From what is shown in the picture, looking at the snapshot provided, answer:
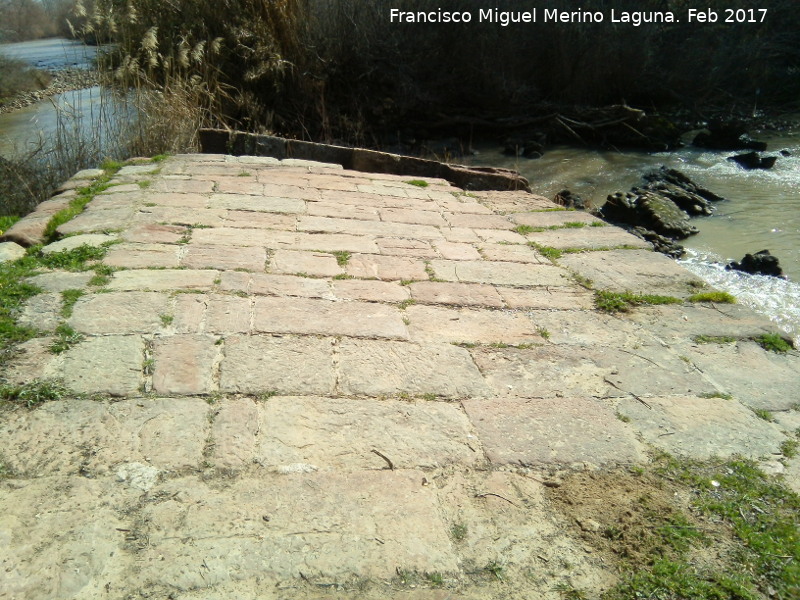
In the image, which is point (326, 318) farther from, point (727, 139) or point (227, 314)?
point (727, 139)

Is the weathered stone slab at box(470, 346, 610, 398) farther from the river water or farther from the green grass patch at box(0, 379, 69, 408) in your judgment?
the river water

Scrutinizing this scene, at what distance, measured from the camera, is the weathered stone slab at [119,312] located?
263cm

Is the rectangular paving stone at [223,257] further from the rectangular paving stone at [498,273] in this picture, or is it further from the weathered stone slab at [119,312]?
the rectangular paving stone at [498,273]

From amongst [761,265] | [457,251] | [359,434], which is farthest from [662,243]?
[359,434]

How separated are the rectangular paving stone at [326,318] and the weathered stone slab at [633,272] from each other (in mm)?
1246

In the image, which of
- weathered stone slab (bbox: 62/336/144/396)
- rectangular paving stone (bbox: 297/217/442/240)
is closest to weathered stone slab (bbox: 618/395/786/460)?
weathered stone slab (bbox: 62/336/144/396)

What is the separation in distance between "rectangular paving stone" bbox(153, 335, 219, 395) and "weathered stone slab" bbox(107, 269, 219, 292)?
0.47 metres

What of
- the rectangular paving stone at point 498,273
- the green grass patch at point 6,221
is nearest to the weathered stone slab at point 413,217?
the rectangular paving stone at point 498,273

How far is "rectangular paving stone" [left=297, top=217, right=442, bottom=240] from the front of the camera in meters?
4.01

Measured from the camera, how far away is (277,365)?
2510 millimetres

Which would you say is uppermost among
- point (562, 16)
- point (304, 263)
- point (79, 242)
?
point (562, 16)

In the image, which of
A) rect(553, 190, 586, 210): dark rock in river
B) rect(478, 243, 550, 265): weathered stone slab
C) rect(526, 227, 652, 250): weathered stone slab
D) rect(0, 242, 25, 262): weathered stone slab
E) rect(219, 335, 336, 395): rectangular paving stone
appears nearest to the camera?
rect(219, 335, 336, 395): rectangular paving stone

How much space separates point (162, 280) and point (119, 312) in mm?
356

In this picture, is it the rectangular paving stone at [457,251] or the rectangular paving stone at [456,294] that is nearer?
the rectangular paving stone at [456,294]
